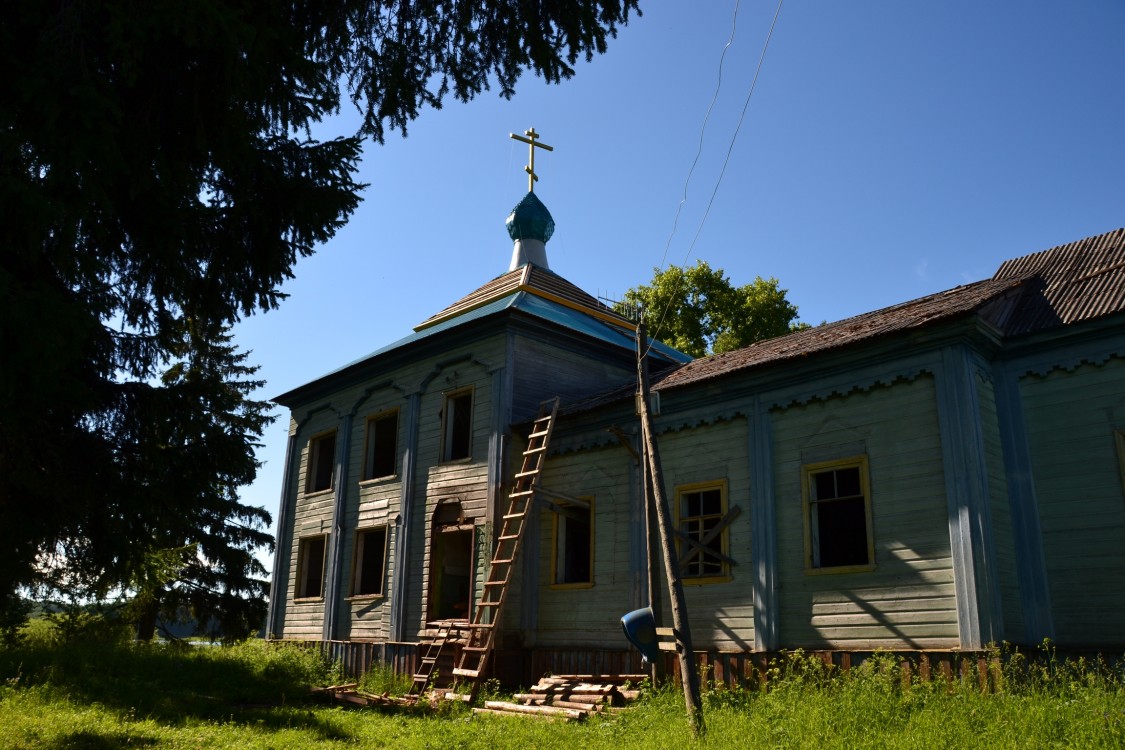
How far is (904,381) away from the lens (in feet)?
39.0

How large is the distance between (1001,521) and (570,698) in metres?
6.21

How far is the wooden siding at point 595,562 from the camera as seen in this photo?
1470 cm

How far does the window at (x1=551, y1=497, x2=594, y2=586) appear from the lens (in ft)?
52.0

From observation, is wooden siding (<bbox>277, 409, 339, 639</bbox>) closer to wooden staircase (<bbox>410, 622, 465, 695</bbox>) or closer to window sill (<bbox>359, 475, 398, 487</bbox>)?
window sill (<bbox>359, 475, 398, 487</bbox>)

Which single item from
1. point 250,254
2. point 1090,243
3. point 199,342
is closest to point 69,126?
point 250,254

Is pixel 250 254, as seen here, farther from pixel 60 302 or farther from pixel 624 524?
pixel 624 524

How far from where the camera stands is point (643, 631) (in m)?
9.62

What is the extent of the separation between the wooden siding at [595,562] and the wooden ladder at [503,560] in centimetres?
35

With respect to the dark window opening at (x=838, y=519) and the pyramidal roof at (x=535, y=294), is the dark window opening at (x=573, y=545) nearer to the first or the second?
the dark window opening at (x=838, y=519)

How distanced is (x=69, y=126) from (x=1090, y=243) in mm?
13059

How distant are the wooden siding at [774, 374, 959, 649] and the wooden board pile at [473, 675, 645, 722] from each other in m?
2.46

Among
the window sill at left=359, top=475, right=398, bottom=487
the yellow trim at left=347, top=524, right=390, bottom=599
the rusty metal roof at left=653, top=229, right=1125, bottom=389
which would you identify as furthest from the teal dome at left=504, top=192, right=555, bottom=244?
the rusty metal roof at left=653, top=229, right=1125, bottom=389

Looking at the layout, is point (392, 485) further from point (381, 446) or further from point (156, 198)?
point (156, 198)

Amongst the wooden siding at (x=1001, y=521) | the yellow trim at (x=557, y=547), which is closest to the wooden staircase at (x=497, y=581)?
the yellow trim at (x=557, y=547)
